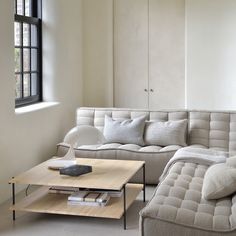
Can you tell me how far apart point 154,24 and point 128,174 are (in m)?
3.04

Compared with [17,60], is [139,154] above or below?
below

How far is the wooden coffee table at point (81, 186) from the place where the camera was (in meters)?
3.81

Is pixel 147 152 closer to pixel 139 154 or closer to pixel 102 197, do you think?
pixel 139 154

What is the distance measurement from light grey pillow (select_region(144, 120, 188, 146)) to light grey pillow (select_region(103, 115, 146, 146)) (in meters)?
0.09

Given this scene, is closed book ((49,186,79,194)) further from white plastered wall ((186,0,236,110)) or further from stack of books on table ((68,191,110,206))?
white plastered wall ((186,0,236,110))

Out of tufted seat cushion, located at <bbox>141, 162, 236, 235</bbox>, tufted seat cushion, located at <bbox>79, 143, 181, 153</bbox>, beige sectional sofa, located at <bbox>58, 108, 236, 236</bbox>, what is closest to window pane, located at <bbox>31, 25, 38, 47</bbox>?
beige sectional sofa, located at <bbox>58, 108, 236, 236</bbox>

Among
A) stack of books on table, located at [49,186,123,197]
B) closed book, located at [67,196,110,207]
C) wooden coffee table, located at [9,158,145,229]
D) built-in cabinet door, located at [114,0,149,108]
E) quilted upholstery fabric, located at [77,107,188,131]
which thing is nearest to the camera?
wooden coffee table, located at [9,158,145,229]

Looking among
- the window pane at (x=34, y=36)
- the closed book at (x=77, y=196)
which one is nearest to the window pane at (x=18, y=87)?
the window pane at (x=34, y=36)

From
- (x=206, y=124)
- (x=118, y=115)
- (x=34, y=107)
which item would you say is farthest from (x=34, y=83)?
(x=206, y=124)

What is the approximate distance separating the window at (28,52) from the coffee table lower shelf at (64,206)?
4.44 ft

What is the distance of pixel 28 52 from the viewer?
556cm

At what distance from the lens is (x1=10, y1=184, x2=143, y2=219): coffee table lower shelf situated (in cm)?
383

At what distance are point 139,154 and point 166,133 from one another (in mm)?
402

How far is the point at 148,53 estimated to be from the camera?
6.66m
